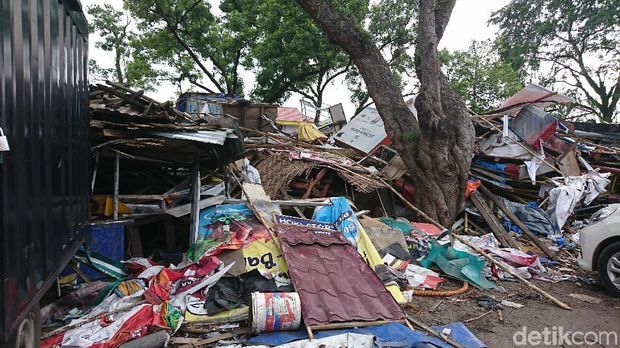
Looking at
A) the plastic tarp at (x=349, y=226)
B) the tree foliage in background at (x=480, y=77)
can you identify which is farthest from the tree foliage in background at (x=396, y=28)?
the plastic tarp at (x=349, y=226)

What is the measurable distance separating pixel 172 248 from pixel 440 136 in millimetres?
5267

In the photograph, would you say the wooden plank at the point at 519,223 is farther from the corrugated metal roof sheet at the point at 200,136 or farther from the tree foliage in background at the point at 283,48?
the tree foliage in background at the point at 283,48

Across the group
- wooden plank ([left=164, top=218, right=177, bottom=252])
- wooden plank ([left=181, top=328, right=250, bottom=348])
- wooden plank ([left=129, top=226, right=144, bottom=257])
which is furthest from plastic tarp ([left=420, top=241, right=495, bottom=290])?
wooden plank ([left=129, top=226, right=144, bottom=257])

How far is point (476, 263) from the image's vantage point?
578 centimetres

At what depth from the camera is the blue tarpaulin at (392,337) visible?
3.50 meters

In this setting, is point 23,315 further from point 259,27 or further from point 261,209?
point 259,27

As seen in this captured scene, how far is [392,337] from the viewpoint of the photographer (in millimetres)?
3646

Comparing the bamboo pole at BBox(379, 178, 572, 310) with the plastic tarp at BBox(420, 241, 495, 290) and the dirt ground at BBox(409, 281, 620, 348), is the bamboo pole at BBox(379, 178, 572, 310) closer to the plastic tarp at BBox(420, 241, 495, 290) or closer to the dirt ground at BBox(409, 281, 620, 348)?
the dirt ground at BBox(409, 281, 620, 348)

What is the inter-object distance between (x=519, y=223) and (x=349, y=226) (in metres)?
4.51

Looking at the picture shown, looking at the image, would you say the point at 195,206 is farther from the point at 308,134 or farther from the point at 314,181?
the point at 308,134

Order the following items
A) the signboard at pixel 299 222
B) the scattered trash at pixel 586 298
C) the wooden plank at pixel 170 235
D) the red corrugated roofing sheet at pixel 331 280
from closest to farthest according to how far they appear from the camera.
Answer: the red corrugated roofing sheet at pixel 331 280, the scattered trash at pixel 586 298, the signboard at pixel 299 222, the wooden plank at pixel 170 235

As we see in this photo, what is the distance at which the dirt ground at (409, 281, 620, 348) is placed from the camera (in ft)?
13.3

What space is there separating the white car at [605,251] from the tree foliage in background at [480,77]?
584 inches

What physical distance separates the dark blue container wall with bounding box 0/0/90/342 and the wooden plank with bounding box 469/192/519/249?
7216 millimetres
